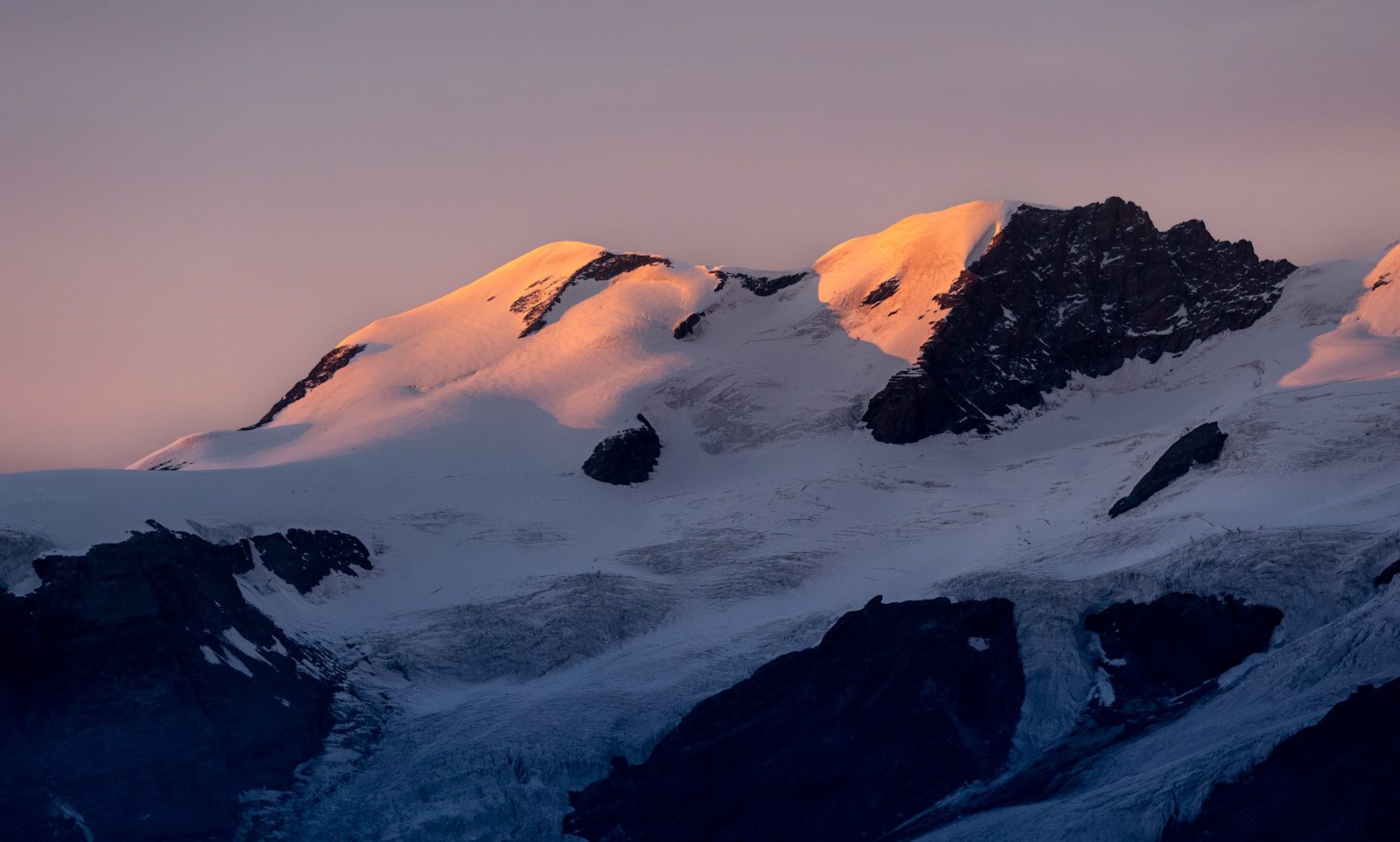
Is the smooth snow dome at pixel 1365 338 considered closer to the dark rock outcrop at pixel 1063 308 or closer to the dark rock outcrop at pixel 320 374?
the dark rock outcrop at pixel 1063 308

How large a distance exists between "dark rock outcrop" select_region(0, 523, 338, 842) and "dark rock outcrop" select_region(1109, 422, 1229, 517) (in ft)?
120

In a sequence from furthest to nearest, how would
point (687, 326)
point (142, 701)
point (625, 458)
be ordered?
point (687, 326) < point (625, 458) < point (142, 701)

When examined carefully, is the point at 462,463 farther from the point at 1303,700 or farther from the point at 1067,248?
the point at 1303,700

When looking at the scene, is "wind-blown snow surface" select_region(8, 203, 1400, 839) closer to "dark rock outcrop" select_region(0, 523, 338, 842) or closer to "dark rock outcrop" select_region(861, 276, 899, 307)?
"dark rock outcrop" select_region(861, 276, 899, 307)

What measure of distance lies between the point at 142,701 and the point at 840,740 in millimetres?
26003

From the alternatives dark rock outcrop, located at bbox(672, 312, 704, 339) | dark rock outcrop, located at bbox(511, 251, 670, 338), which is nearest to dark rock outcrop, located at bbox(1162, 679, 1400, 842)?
dark rock outcrop, located at bbox(672, 312, 704, 339)

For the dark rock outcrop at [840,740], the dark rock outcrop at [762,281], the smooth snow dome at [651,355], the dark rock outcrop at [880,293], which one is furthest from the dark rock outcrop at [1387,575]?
the dark rock outcrop at [762,281]

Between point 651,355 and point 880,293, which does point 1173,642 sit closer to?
point 880,293

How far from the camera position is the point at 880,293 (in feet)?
391

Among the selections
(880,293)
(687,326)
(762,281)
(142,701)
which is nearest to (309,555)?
(142,701)

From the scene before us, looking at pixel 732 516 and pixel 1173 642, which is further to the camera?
pixel 732 516

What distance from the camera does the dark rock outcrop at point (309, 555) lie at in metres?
84.3

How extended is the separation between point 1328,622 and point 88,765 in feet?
147

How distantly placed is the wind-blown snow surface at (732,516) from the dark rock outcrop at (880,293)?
0.50 metres
